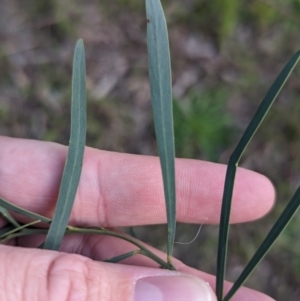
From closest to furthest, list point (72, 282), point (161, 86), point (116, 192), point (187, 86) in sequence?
1. point (161, 86)
2. point (72, 282)
3. point (116, 192)
4. point (187, 86)

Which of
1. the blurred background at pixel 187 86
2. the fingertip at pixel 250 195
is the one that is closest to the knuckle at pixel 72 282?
the fingertip at pixel 250 195

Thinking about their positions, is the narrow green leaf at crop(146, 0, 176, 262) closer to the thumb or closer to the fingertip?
the thumb

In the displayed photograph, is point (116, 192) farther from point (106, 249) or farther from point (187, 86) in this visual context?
point (187, 86)

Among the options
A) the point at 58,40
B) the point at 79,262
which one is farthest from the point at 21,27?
the point at 79,262

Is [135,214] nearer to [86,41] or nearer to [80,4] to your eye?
[86,41]

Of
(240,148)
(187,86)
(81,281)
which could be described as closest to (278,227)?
(240,148)

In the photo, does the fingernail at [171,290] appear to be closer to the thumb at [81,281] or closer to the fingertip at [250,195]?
the thumb at [81,281]
